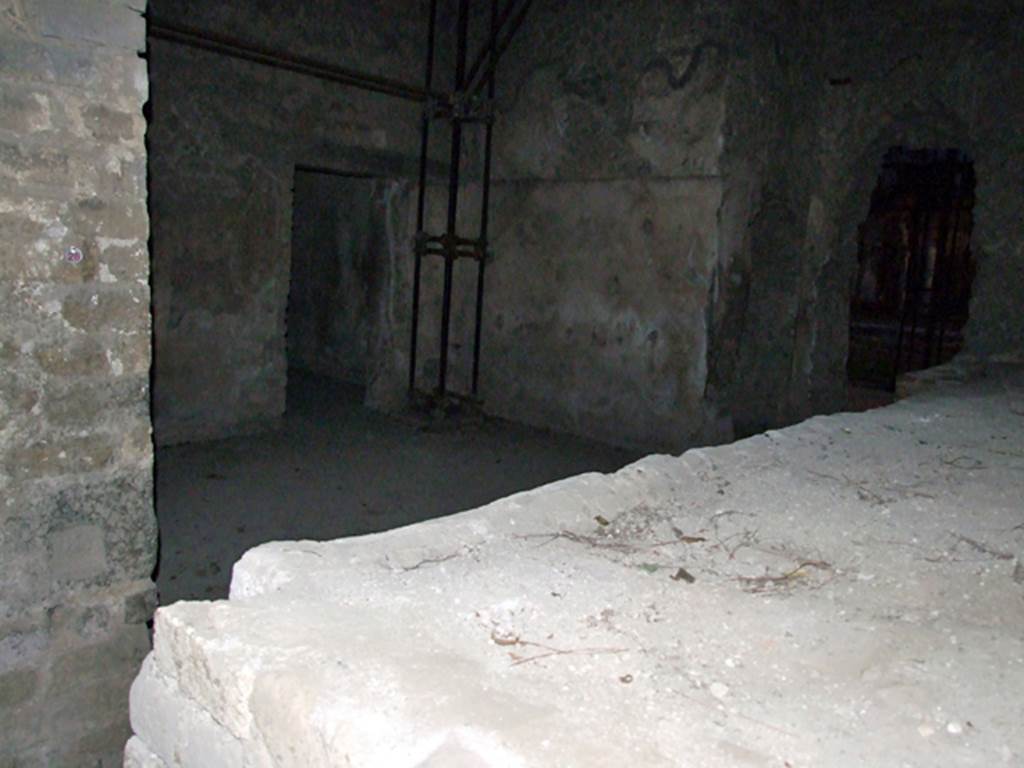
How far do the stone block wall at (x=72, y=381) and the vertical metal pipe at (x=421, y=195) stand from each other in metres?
3.63

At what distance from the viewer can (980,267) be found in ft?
15.7

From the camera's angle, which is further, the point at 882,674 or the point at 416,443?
the point at 416,443

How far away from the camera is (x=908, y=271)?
702cm

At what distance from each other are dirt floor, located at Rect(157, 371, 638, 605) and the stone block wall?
0.71m

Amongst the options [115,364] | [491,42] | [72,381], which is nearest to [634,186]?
[491,42]

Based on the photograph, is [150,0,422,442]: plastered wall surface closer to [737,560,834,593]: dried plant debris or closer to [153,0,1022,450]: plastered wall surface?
[153,0,1022,450]: plastered wall surface

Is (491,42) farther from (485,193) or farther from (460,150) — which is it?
(485,193)

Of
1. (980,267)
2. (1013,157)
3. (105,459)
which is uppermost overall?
(1013,157)

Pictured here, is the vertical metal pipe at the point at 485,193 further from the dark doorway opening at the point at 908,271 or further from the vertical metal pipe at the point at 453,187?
the dark doorway opening at the point at 908,271

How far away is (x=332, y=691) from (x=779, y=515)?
4.30 ft

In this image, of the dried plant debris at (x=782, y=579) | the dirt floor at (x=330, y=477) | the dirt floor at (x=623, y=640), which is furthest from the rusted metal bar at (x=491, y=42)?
the dried plant debris at (x=782, y=579)

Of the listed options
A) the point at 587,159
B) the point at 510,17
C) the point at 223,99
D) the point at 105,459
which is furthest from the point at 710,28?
the point at 105,459

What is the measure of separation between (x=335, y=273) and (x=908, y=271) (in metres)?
5.02

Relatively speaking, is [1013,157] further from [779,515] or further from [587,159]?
[779,515]
